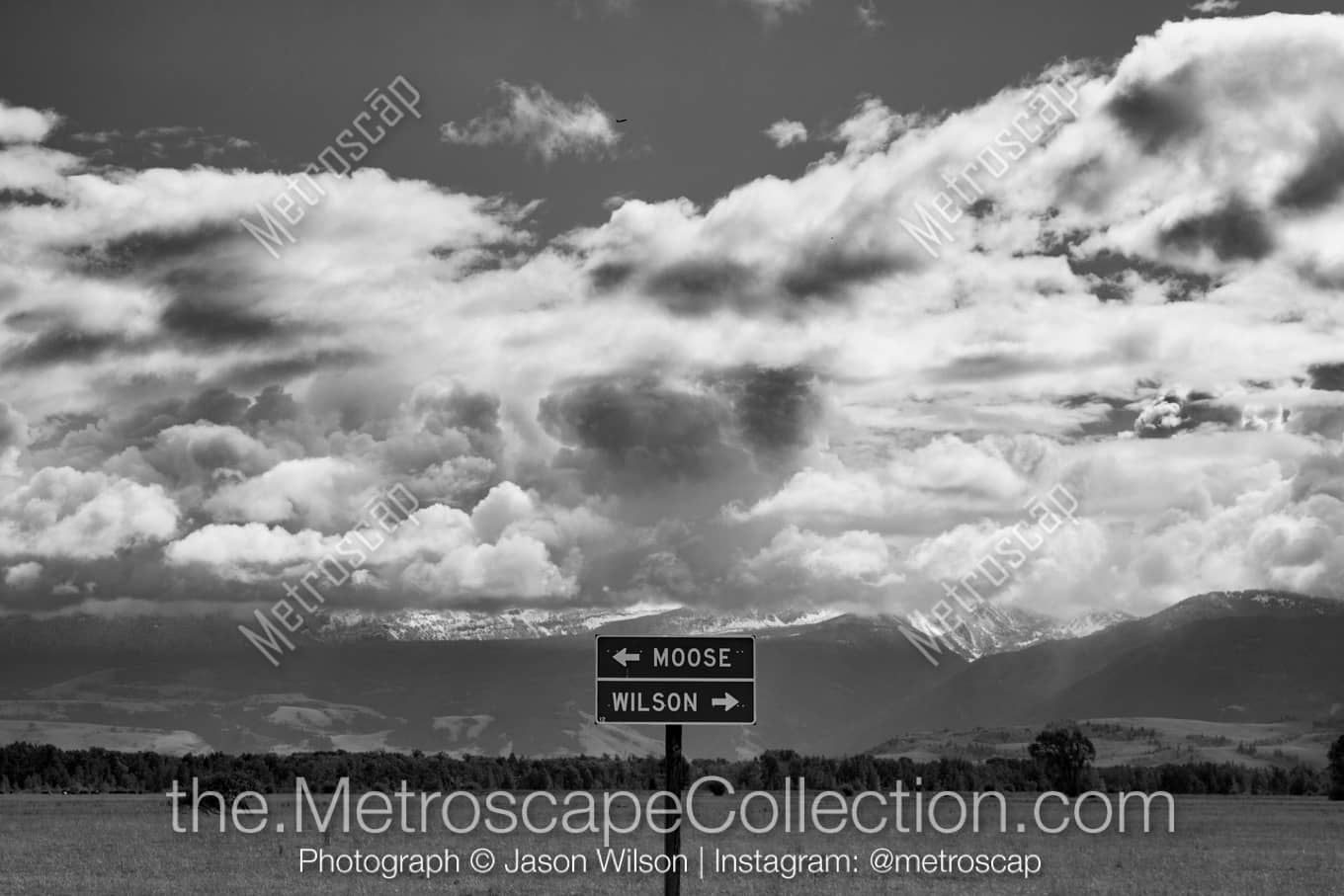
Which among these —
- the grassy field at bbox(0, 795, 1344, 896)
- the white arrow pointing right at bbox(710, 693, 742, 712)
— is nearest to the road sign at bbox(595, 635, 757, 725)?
the white arrow pointing right at bbox(710, 693, 742, 712)

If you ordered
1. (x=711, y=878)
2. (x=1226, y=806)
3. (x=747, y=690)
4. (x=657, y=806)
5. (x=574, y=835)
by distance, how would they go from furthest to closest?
(x=1226, y=806)
(x=657, y=806)
(x=574, y=835)
(x=711, y=878)
(x=747, y=690)

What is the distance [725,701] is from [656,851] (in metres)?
42.7

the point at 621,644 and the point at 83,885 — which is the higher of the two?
the point at 621,644

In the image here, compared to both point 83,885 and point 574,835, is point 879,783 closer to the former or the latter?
point 574,835

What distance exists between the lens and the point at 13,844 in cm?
7638

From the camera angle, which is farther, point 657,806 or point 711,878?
point 657,806

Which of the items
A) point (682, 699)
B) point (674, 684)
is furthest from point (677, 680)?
point (682, 699)

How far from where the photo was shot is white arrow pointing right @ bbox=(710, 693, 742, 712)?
106 feet

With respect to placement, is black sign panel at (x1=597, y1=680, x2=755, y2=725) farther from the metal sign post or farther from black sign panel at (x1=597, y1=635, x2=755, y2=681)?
black sign panel at (x1=597, y1=635, x2=755, y2=681)

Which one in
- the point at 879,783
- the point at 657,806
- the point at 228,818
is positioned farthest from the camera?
the point at 879,783

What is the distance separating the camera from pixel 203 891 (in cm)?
5078

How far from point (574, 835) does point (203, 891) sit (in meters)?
35.8

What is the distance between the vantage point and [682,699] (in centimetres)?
3219

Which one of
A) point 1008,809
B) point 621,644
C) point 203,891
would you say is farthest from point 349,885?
point 1008,809
